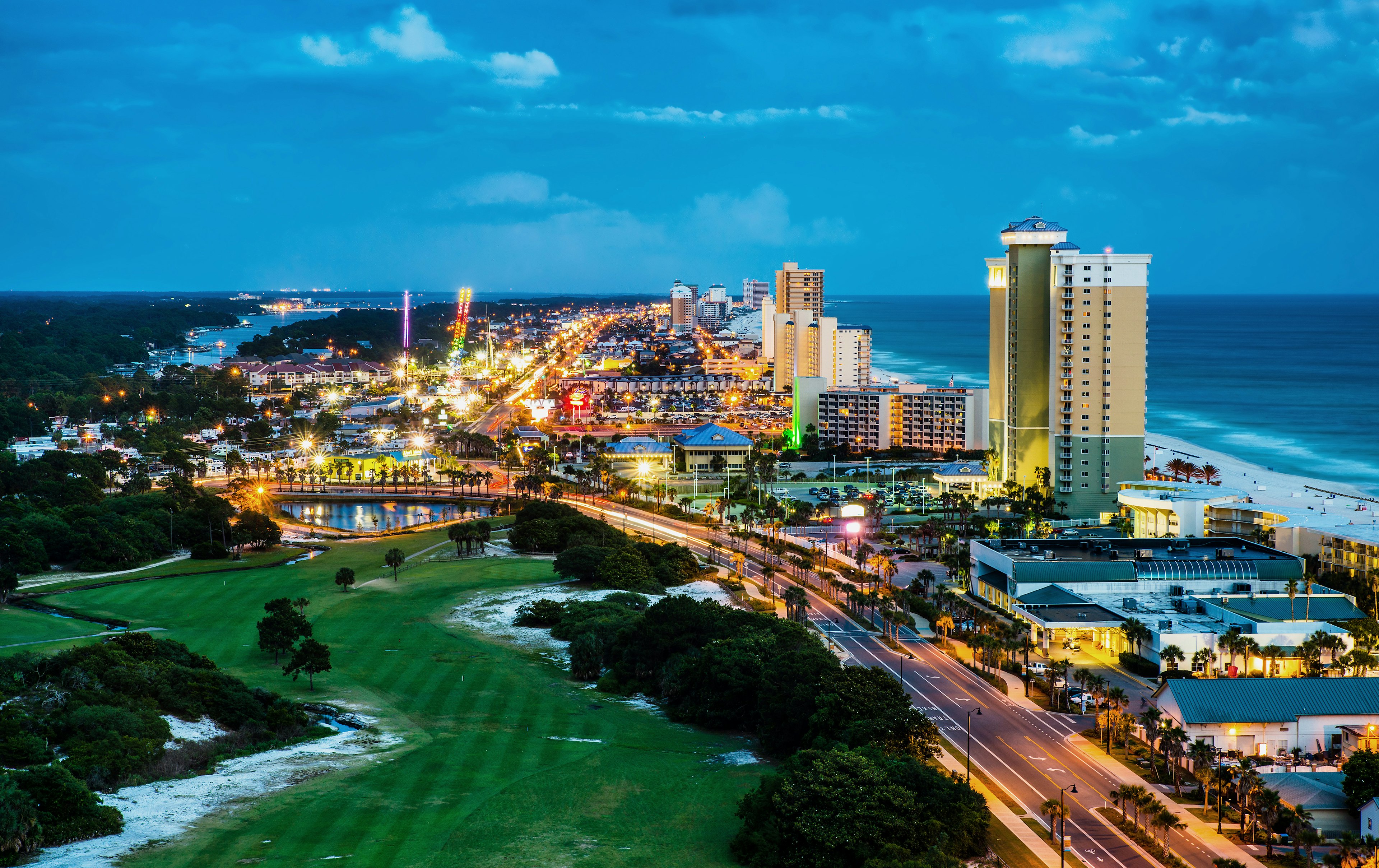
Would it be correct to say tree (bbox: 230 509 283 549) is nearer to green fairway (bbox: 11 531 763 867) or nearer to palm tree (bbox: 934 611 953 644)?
green fairway (bbox: 11 531 763 867)

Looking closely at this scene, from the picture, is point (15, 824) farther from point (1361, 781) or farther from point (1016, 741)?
point (1361, 781)

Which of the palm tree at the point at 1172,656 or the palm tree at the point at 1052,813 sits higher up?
the palm tree at the point at 1172,656

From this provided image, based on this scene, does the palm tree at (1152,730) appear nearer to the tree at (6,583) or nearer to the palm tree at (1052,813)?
the palm tree at (1052,813)

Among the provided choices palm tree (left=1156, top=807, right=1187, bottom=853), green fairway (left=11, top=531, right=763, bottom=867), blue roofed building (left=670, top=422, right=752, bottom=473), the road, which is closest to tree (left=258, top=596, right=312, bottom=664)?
green fairway (left=11, top=531, right=763, bottom=867)

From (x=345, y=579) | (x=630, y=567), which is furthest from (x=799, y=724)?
(x=345, y=579)

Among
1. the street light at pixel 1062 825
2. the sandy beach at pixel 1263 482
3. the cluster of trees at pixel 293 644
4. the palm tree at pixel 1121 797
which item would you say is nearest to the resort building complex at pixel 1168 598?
the palm tree at pixel 1121 797

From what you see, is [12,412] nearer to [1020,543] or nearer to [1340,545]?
[1020,543]
